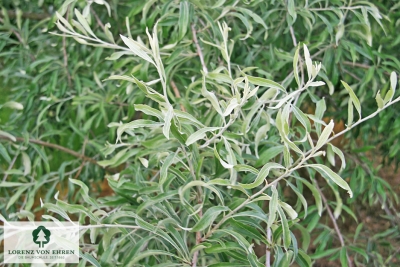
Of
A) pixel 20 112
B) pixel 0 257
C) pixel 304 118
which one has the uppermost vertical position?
pixel 304 118

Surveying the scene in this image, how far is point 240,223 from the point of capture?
827mm

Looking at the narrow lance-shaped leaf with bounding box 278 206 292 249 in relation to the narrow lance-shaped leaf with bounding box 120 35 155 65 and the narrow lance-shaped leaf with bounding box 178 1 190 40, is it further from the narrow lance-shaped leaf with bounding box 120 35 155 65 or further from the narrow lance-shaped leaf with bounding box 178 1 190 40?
the narrow lance-shaped leaf with bounding box 178 1 190 40

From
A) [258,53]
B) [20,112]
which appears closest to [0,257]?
[20,112]

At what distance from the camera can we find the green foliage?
775 mm

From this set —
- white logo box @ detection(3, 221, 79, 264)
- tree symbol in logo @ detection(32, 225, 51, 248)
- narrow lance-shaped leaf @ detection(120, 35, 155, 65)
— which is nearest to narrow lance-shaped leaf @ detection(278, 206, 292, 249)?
narrow lance-shaped leaf @ detection(120, 35, 155, 65)

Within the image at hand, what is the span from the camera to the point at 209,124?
1.12 metres

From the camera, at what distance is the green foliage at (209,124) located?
2.54ft

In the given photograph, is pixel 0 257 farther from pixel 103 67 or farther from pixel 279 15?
pixel 279 15

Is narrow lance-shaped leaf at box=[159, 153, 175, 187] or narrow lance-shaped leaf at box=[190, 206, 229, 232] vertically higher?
narrow lance-shaped leaf at box=[159, 153, 175, 187]

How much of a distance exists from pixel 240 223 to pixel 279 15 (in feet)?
2.62

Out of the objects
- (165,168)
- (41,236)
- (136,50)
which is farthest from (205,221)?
(41,236)

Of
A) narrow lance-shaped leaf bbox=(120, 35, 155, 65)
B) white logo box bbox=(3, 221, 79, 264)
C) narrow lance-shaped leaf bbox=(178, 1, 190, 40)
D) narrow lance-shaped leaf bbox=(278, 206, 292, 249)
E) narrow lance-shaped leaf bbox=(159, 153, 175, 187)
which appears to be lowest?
white logo box bbox=(3, 221, 79, 264)

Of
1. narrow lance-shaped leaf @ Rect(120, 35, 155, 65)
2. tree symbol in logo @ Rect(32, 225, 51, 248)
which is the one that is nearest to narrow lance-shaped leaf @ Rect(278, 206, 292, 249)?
narrow lance-shaped leaf @ Rect(120, 35, 155, 65)

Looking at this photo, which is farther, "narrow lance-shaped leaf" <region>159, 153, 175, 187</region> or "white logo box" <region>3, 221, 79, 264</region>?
"white logo box" <region>3, 221, 79, 264</region>
